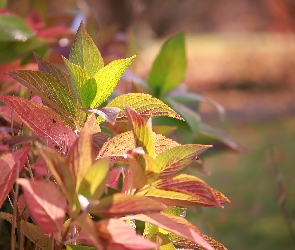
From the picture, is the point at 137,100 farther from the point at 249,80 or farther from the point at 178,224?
the point at 249,80

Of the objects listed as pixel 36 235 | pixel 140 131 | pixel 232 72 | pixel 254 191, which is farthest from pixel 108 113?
pixel 232 72

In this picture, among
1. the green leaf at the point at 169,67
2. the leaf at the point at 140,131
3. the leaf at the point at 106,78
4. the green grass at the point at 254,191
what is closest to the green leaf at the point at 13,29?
the green leaf at the point at 169,67

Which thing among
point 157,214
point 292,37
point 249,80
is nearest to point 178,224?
point 157,214

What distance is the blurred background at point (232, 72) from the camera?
4.67 feet

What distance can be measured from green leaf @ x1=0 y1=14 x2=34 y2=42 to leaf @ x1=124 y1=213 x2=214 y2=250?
54 cm

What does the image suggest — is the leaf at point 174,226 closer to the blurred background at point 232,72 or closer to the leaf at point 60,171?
the leaf at point 60,171

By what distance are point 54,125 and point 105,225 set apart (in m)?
0.15

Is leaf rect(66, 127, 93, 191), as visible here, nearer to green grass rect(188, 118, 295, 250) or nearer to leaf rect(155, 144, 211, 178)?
leaf rect(155, 144, 211, 178)

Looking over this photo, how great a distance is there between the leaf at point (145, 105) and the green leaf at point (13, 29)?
0.40 meters

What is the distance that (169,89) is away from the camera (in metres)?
1.10

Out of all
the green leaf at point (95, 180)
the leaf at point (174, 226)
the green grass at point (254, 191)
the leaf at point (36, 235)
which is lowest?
the green grass at point (254, 191)

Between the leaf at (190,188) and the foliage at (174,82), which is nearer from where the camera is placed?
the leaf at (190,188)

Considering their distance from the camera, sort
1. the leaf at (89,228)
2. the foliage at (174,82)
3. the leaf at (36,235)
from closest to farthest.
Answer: the leaf at (89,228)
the leaf at (36,235)
the foliage at (174,82)

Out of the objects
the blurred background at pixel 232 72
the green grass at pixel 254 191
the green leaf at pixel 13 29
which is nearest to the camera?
the green leaf at pixel 13 29
